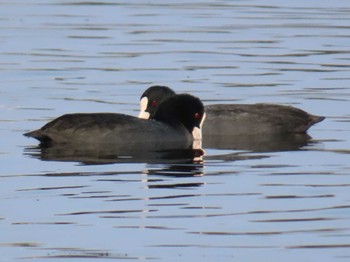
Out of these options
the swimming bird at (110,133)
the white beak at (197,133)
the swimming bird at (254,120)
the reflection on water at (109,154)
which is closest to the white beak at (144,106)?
the swimming bird at (254,120)

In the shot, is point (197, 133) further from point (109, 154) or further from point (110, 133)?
point (109, 154)

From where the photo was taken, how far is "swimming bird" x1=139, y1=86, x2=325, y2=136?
18.2 meters

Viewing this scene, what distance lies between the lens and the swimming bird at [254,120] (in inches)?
716

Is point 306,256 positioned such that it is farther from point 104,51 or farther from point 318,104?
point 104,51

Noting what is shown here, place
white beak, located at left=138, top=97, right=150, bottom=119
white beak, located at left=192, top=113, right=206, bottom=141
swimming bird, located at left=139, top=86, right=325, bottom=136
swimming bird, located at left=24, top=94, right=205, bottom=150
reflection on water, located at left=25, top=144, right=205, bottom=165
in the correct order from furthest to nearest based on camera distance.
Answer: white beak, located at left=138, top=97, right=150, bottom=119
swimming bird, located at left=139, top=86, right=325, bottom=136
white beak, located at left=192, top=113, right=206, bottom=141
swimming bird, located at left=24, top=94, right=205, bottom=150
reflection on water, located at left=25, top=144, right=205, bottom=165

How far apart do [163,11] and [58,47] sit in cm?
649

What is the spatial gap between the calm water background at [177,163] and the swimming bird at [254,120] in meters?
0.35

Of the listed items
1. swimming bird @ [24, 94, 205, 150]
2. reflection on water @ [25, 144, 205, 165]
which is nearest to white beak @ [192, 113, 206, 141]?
swimming bird @ [24, 94, 205, 150]

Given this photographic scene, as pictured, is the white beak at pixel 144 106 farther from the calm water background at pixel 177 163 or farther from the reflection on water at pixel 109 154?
the reflection on water at pixel 109 154

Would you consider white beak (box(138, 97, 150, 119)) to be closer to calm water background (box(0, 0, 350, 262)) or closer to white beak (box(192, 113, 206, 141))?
white beak (box(192, 113, 206, 141))

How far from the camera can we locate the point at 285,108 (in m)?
18.5

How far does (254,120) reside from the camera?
18.3 meters

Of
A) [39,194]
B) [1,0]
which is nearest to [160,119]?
[39,194]

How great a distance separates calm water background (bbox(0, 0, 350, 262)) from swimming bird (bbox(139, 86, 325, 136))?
1.15 feet
